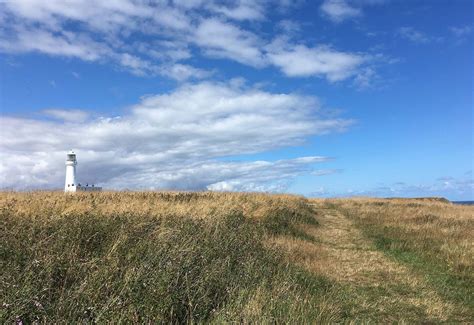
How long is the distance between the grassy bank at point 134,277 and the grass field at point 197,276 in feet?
0.06

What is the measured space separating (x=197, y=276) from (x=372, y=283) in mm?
5751

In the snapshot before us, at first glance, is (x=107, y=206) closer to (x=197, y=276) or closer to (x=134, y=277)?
(x=197, y=276)

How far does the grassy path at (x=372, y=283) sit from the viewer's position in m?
7.54

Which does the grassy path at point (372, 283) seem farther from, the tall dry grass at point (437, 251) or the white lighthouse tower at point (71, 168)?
the white lighthouse tower at point (71, 168)

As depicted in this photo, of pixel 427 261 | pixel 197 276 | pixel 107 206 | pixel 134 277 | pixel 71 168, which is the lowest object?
pixel 427 261

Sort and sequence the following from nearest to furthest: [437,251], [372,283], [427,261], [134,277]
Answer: [134,277] < [372,283] < [427,261] < [437,251]

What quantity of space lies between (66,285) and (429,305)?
23.1ft

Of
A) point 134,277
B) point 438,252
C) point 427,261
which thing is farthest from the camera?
point 438,252

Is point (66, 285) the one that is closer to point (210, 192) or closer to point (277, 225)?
point (277, 225)

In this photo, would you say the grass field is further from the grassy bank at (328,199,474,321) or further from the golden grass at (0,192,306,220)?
the golden grass at (0,192,306,220)

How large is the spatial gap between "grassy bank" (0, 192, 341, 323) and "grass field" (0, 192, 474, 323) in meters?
0.02

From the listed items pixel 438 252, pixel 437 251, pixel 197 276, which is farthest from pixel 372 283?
pixel 197 276

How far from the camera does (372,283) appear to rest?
32.1 ft

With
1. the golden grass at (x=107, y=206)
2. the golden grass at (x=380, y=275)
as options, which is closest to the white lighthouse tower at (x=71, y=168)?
the golden grass at (x=107, y=206)
